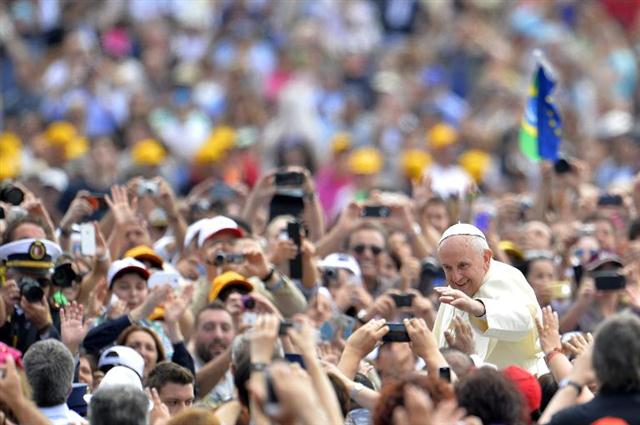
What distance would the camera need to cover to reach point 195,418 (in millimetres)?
8023

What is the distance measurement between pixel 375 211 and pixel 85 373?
3.78 m

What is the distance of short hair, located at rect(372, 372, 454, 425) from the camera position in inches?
303

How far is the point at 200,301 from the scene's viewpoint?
12641 mm

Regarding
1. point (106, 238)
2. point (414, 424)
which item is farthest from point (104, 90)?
point (414, 424)

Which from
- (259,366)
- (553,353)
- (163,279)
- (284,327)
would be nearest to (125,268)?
(163,279)

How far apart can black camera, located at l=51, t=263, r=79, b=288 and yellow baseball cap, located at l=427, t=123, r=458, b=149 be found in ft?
30.6

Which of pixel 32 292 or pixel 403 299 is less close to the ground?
pixel 32 292

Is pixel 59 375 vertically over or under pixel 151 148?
over

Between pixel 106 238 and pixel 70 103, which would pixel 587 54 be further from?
pixel 106 238

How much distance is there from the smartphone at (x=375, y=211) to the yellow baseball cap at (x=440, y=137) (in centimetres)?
624

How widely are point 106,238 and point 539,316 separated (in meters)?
4.80

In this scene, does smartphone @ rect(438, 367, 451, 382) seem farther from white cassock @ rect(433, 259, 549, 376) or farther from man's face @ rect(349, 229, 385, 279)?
man's face @ rect(349, 229, 385, 279)

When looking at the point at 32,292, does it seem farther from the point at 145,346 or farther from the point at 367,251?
the point at 367,251

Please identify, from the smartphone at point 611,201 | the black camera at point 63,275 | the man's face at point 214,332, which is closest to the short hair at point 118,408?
the black camera at point 63,275
